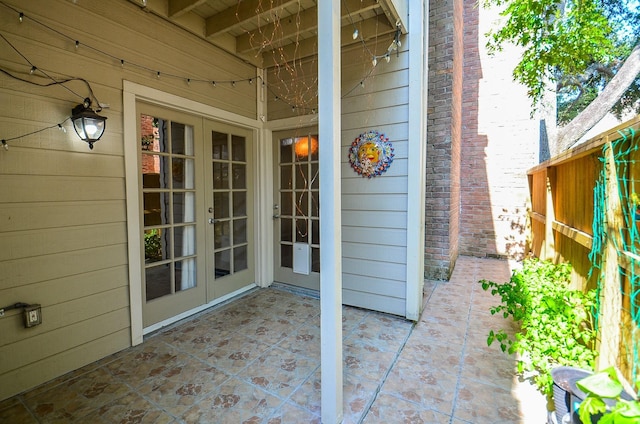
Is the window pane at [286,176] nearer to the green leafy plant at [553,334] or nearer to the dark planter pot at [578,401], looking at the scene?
the green leafy plant at [553,334]

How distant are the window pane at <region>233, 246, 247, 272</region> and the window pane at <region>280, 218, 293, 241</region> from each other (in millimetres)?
475

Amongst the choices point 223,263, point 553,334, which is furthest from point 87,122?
point 553,334

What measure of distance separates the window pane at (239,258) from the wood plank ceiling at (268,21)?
7.07 ft

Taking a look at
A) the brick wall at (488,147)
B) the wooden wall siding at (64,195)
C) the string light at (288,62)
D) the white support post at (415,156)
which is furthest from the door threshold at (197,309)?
the brick wall at (488,147)

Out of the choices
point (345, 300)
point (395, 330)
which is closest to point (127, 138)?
point (345, 300)

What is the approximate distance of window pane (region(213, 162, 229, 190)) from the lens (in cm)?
306

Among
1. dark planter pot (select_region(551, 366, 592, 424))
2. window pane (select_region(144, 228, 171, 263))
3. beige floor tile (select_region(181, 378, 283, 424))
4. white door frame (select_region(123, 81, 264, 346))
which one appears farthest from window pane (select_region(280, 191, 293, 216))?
dark planter pot (select_region(551, 366, 592, 424))

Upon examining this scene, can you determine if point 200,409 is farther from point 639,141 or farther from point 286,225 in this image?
point 639,141

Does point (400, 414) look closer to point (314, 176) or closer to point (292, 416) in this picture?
point (292, 416)

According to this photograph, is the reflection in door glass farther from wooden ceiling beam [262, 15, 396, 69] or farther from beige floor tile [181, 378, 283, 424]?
beige floor tile [181, 378, 283, 424]

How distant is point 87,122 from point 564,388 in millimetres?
3004

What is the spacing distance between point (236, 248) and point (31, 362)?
1825 mm

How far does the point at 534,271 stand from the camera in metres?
2.47

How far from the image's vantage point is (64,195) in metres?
1.94
